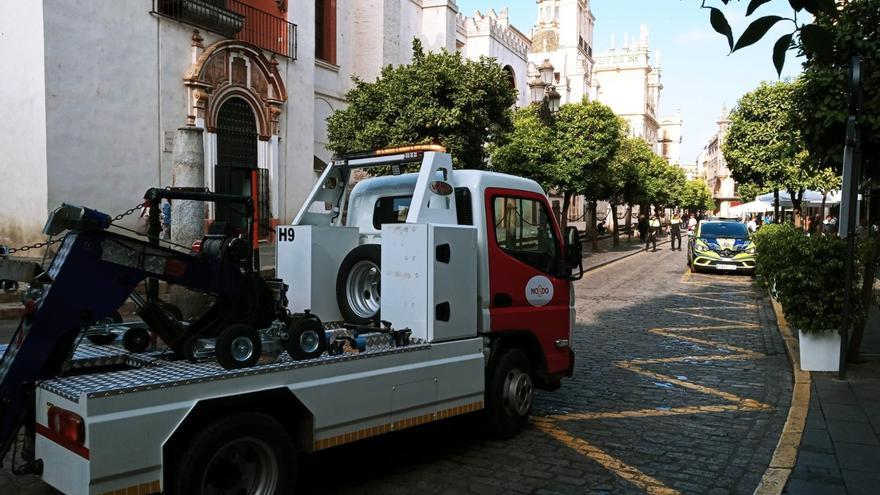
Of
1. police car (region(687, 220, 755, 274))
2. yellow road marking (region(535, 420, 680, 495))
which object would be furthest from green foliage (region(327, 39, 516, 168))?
yellow road marking (region(535, 420, 680, 495))

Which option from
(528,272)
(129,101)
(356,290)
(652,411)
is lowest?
(652,411)

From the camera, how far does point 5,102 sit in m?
14.0

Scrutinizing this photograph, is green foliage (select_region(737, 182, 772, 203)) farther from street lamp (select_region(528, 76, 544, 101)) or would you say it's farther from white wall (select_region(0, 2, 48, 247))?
white wall (select_region(0, 2, 48, 247))

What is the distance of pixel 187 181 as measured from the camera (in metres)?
11.0

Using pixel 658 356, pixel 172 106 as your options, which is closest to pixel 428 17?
pixel 172 106

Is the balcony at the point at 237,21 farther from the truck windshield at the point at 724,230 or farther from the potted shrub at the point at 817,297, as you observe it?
the potted shrub at the point at 817,297

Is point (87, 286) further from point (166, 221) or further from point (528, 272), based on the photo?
point (166, 221)

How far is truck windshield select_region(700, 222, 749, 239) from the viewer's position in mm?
21891

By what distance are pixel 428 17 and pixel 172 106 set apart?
55.3ft

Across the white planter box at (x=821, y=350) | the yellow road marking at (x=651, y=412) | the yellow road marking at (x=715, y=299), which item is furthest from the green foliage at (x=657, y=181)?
the yellow road marking at (x=651, y=412)

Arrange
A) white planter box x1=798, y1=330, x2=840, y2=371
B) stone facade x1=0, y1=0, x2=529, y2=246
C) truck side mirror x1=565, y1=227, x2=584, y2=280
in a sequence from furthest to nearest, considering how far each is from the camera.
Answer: stone facade x1=0, y1=0, x2=529, y2=246, white planter box x1=798, y1=330, x2=840, y2=371, truck side mirror x1=565, y1=227, x2=584, y2=280

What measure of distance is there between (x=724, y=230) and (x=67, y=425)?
21.9 m

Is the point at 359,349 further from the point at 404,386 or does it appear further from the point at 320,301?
the point at 320,301

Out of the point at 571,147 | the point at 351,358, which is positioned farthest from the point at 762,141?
the point at 351,358
